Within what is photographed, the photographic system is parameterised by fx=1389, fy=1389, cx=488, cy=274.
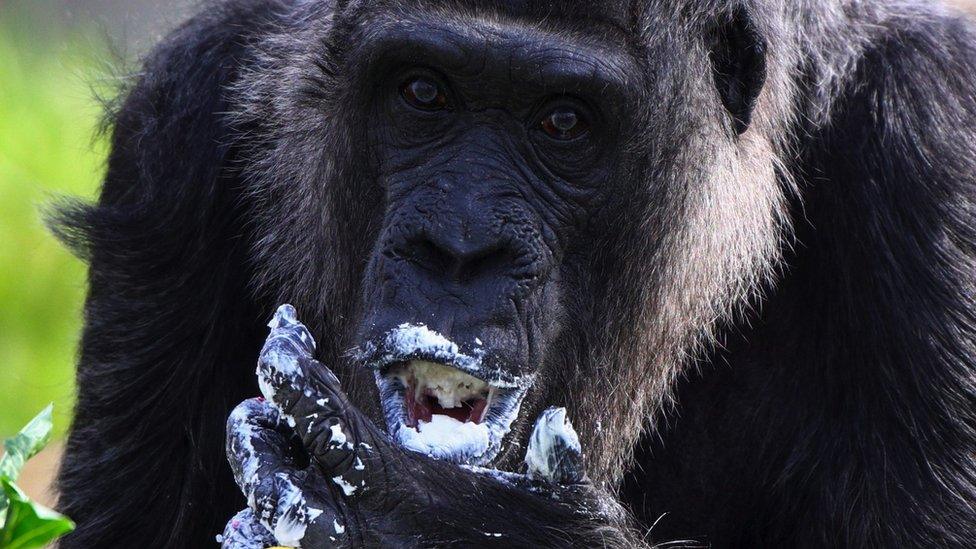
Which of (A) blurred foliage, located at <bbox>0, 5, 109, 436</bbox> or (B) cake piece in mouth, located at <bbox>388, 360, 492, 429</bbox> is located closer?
(B) cake piece in mouth, located at <bbox>388, 360, 492, 429</bbox>

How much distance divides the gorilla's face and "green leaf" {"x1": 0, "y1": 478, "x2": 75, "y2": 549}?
1.23m

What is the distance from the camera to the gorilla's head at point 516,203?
14.7 ft

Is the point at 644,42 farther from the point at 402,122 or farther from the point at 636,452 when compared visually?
the point at 636,452

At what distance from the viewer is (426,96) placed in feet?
16.0

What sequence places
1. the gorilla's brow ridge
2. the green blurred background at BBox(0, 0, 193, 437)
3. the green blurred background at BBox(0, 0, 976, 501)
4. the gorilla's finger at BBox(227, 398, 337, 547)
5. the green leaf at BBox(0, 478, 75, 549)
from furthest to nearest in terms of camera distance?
the green blurred background at BBox(0, 0, 193, 437)
the green blurred background at BBox(0, 0, 976, 501)
the gorilla's brow ridge
the gorilla's finger at BBox(227, 398, 337, 547)
the green leaf at BBox(0, 478, 75, 549)

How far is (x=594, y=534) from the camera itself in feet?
15.0

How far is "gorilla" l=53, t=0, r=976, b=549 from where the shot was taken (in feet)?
14.6

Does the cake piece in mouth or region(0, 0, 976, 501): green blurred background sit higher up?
region(0, 0, 976, 501): green blurred background

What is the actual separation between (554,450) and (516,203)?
848mm

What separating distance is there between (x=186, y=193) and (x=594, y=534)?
7.77 feet

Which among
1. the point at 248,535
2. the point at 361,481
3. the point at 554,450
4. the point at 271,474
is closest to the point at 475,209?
the point at 554,450

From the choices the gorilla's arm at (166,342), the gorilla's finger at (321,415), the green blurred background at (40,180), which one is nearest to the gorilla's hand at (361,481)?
the gorilla's finger at (321,415)

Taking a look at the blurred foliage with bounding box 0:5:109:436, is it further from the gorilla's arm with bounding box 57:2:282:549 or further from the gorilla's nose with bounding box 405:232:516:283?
the gorilla's nose with bounding box 405:232:516:283

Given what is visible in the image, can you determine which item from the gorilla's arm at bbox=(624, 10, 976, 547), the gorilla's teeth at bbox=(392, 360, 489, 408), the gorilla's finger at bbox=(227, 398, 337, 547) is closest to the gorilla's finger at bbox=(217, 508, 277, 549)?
the gorilla's finger at bbox=(227, 398, 337, 547)
